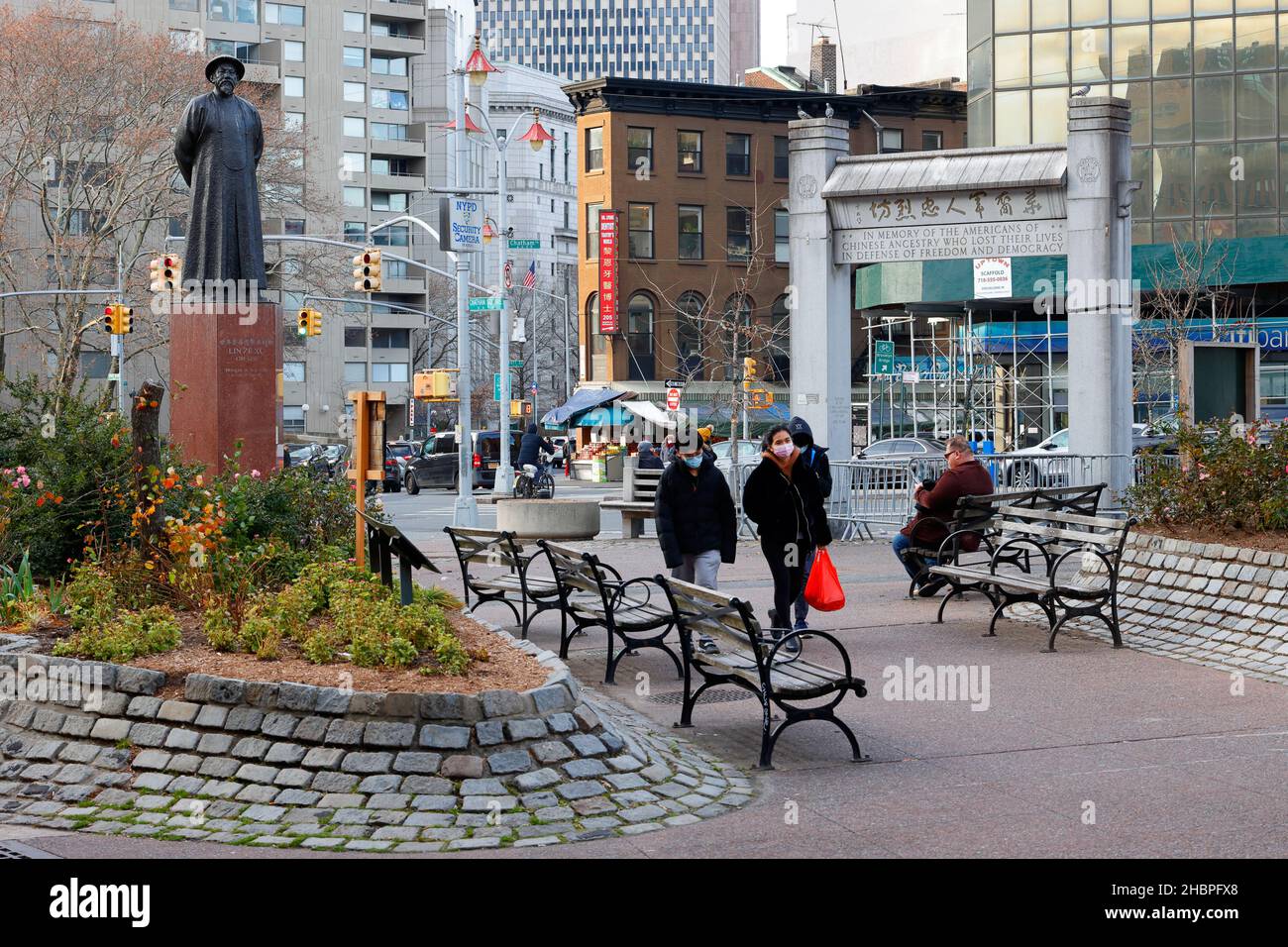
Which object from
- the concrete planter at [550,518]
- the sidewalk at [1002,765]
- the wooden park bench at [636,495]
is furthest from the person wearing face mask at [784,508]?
the wooden park bench at [636,495]

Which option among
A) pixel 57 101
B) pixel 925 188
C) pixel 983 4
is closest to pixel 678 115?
pixel 983 4

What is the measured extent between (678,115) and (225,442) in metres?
53.7

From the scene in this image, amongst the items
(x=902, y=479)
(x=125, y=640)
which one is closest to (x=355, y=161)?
(x=902, y=479)

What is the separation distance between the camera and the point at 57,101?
52219 millimetres

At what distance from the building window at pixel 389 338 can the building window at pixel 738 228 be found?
114 ft

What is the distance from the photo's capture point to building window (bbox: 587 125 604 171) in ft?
219

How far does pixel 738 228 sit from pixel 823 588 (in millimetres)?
57030

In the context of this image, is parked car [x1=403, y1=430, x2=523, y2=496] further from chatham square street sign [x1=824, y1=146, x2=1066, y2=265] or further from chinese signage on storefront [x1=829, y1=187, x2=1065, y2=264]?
chinese signage on storefront [x1=829, y1=187, x2=1065, y2=264]

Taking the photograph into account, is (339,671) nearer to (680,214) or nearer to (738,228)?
(680,214)

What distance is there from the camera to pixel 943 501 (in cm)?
Answer: 1574

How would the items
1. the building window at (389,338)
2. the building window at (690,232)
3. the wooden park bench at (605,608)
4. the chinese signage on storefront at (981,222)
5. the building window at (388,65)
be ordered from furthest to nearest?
1. the building window at (388,65)
2. the building window at (389,338)
3. the building window at (690,232)
4. the chinese signage on storefront at (981,222)
5. the wooden park bench at (605,608)

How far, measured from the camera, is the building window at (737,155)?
6825cm

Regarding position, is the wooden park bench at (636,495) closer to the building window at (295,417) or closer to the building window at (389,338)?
the building window at (295,417)
